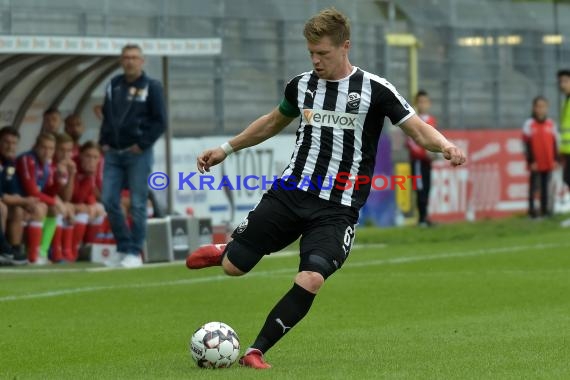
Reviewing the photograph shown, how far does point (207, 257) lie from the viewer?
7992mm

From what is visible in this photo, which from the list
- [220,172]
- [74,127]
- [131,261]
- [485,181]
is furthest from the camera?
[485,181]

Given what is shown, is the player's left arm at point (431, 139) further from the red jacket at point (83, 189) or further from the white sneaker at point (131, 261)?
the red jacket at point (83, 189)

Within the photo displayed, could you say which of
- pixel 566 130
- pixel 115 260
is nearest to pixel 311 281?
pixel 115 260

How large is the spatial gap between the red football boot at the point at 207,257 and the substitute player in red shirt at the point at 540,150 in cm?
1556

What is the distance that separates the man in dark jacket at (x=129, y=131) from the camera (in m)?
15.0

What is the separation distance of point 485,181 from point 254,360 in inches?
690

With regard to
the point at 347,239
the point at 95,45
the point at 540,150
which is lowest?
the point at 347,239

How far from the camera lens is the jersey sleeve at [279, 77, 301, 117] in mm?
8008

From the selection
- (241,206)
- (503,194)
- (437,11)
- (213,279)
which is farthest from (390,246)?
(437,11)

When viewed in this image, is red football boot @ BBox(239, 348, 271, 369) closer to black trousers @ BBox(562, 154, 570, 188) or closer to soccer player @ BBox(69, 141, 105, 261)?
soccer player @ BBox(69, 141, 105, 261)

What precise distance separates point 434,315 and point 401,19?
15469mm

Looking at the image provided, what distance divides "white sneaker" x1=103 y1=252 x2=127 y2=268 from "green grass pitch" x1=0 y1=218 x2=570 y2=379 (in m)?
0.31

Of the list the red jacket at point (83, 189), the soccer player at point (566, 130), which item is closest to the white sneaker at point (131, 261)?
the red jacket at point (83, 189)

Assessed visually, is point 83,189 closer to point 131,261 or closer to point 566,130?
point 131,261
